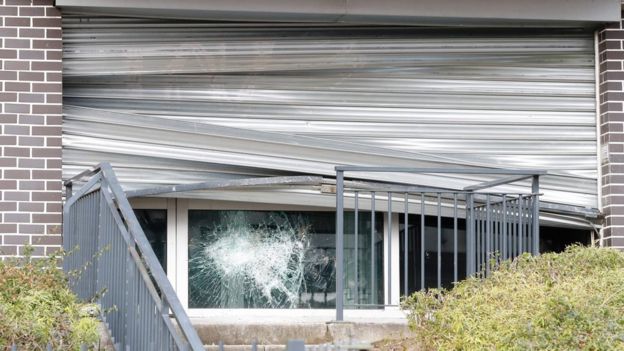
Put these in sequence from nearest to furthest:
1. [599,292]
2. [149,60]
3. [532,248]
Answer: [599,292] < [532,248] < [149,60]

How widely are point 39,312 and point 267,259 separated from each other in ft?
10.6

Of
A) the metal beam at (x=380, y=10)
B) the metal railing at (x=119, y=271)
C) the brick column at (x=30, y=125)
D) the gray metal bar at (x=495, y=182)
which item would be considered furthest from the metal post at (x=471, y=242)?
the brick column at (x=30, y=125)

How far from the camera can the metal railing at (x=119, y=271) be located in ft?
21.3

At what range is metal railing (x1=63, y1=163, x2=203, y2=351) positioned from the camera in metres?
6.49

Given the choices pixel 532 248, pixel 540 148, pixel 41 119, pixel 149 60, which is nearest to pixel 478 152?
pixel 540 148

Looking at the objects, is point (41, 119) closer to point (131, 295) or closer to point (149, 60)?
point (149, 60)

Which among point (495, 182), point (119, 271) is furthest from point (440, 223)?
point (119, 271)

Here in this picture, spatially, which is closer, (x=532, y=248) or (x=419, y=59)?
(x=532, y=248)

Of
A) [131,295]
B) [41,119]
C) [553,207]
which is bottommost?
[131,295]

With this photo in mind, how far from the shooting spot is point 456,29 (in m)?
9.95

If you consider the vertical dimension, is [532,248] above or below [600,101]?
below

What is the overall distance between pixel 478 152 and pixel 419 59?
94cm

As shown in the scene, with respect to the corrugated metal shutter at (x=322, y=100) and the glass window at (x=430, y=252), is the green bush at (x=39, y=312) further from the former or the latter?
the glass window at (x=430, y=252)

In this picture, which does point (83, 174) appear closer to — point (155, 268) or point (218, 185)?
point (218, 185)
